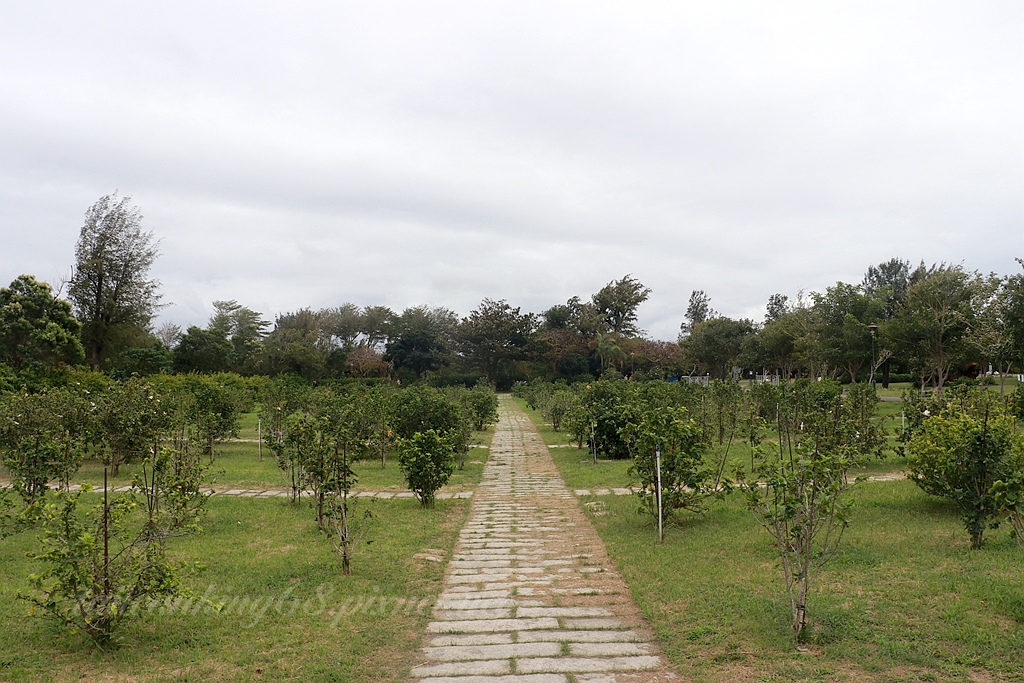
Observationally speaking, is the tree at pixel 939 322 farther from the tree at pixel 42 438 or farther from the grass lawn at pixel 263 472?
the tree at pixel 42 438

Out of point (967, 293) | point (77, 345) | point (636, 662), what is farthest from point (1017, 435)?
point (77, 345)

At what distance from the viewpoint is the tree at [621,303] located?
183 ft

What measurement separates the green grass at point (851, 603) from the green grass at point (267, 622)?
181cm

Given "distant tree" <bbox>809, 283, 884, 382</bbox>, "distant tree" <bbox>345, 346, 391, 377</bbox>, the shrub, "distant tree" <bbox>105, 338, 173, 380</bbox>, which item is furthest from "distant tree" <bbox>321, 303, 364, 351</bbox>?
the shrub

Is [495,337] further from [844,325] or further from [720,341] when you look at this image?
[844,325]

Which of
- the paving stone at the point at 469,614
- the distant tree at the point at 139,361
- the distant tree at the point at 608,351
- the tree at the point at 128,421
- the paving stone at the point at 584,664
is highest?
the distant tree at the point at 608,351

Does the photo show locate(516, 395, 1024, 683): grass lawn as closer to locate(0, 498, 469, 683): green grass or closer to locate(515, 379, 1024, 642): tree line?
locate(515, 379, 1024, 642): tree line

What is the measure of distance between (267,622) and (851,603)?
13.3ft

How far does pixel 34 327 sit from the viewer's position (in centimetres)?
2484

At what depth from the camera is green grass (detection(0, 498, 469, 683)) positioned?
394cm

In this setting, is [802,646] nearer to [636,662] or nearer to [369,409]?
[636,662]

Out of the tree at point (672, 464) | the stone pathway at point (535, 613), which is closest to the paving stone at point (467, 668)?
the stone pathway at point (535, 613)

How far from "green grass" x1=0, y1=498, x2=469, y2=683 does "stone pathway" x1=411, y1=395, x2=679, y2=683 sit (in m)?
0.23

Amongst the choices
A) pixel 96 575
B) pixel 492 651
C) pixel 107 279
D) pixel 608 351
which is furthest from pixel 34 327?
pixel 608 351
